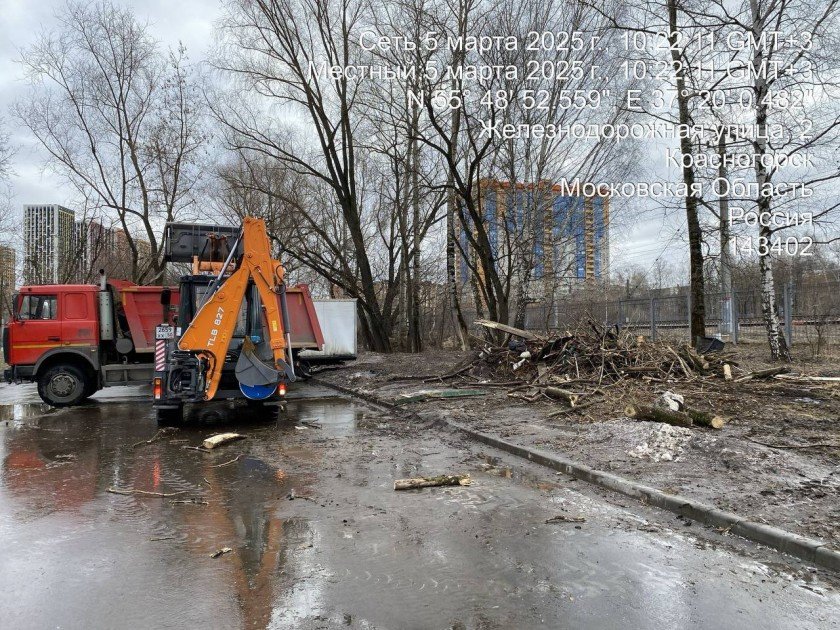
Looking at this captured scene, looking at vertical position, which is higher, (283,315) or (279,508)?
(283,315)

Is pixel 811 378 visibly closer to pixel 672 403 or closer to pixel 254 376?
pixel 672 403

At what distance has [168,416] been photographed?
35.2ft

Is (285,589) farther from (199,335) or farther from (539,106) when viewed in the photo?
(539,106)

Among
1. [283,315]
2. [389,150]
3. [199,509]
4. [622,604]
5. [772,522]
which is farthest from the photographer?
[389,150]

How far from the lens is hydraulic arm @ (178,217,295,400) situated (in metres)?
10.2


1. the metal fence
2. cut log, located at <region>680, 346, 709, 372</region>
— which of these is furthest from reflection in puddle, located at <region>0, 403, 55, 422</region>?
cut log, located at <region>680, 346, 709, 372</region>

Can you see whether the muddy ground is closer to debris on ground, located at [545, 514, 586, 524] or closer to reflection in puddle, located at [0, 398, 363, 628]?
debris on ground, located at [545, 514, 586, 524]

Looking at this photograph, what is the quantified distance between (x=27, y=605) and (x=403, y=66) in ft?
60.4

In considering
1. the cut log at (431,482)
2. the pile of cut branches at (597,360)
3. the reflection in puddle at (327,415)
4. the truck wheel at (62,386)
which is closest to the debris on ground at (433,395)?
the reflection in puddle at (327,415)

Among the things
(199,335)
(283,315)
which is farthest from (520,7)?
(199,335)

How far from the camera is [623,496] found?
6.21 meters

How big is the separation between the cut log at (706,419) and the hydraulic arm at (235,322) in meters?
6.85

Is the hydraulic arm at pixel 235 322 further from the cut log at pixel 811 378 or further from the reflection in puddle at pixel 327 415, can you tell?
the cut log at pixel 811 378

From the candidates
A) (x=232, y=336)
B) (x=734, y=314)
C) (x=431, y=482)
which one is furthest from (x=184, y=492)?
(x=734, y=314)
